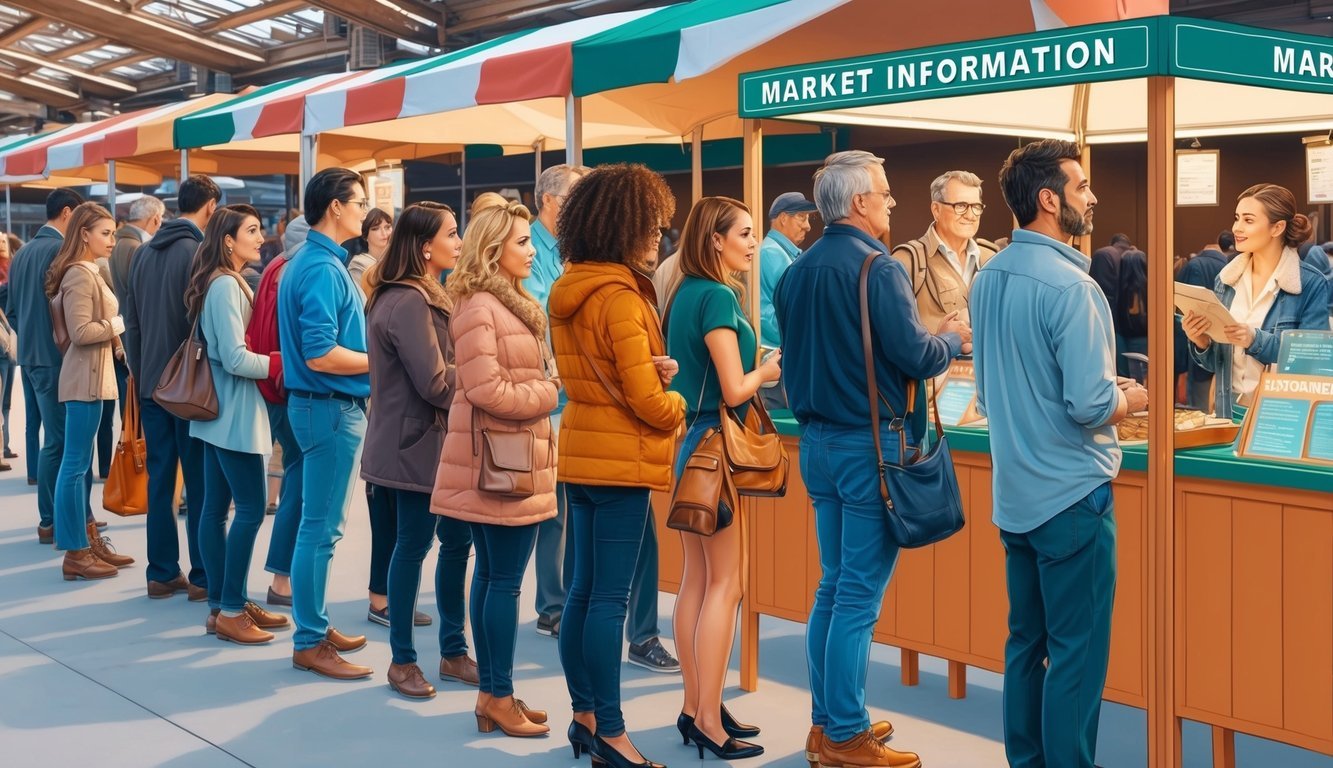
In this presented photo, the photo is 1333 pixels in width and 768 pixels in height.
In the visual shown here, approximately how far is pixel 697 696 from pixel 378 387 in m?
1.32

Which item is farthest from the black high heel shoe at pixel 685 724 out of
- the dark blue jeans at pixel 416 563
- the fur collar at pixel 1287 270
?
the fur collar at pixel 1287 270

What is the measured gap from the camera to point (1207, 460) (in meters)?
3.50

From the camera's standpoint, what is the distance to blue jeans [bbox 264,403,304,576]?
4.99 m

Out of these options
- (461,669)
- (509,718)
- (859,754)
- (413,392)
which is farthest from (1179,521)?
(461,669)

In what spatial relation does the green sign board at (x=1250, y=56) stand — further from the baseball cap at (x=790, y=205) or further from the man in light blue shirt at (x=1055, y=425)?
the baseball cap at (x=790, y=205)

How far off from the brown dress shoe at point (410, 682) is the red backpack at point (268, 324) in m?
1.12

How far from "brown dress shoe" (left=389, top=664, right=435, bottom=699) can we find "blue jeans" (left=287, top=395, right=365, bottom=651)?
1.36ft

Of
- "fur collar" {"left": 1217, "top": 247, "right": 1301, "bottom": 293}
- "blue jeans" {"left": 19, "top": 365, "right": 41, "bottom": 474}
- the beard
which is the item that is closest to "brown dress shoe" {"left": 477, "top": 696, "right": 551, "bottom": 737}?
the beard

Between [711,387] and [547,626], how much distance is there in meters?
1.90

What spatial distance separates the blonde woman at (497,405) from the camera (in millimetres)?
3723

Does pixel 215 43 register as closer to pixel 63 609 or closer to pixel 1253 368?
pixel 63 609

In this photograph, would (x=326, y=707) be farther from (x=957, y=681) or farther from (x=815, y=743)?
(x=957, y=681)

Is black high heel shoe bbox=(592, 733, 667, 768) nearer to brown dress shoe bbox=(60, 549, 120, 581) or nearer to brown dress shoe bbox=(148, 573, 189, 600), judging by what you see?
brown dress shoe bbox=(148, 573, 189, 600)

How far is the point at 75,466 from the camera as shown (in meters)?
6.26
